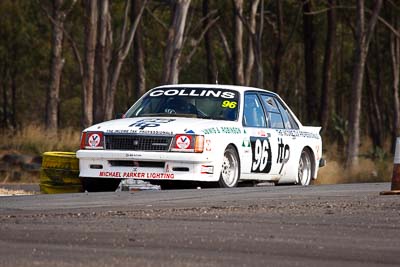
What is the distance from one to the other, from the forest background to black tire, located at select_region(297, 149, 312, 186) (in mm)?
9304

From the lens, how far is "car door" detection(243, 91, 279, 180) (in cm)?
1677

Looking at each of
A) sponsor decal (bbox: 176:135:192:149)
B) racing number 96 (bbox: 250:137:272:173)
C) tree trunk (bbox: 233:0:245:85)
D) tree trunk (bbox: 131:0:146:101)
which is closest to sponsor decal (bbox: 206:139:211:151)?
sponsor decal (bbox: 176:135:192:149)

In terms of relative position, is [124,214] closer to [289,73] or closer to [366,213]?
[366,213]

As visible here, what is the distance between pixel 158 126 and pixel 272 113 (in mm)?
2594

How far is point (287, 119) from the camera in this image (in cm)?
1819

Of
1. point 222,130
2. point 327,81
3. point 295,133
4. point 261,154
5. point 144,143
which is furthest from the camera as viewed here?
point 327,81

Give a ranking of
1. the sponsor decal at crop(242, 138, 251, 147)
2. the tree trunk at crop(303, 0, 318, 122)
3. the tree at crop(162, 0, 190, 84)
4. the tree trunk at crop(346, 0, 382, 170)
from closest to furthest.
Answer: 1. the sponsor decal at crop(242, 138, 251, 147)
2. the tree at crop(162, 0, 190, 84)
3. the tree trunk at crop(346, 0, 382, 170)
4. the tree trunk at crop(303, 0, 318, 122)

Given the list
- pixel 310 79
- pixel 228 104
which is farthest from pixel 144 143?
pixel 310 79

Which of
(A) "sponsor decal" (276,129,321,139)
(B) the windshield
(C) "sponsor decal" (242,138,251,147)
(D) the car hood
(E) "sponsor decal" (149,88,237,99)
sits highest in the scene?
(E) "sponsor decal" (149,88,237,99)

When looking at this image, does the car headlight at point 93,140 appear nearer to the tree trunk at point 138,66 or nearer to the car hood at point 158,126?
the car hood at point 158,126

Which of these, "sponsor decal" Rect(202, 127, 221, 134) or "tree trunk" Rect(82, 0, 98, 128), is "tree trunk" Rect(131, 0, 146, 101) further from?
"sponsor decal" Rect(202, 127, 221, 134)

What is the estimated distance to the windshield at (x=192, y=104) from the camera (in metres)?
16.7

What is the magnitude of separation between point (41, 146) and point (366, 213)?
73.6 feet

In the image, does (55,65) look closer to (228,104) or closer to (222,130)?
(228,104)
